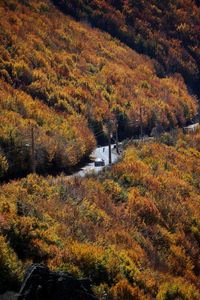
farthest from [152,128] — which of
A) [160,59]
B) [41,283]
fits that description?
[41,283]

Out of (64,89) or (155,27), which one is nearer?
(64,89)

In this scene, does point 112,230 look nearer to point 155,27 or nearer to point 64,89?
point 64,89

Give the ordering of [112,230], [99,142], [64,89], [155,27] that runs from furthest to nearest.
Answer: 1. [155,27]
2. [64,89]
3. [99,142]
4. [112,230]

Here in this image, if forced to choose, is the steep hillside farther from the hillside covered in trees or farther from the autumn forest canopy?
the hillside covered in trees

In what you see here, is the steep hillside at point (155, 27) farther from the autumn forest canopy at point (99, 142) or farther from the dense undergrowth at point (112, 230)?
the dense undergrowth at point (112, 230)

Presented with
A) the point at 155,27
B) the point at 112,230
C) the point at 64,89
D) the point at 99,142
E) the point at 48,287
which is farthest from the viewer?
the point at 155,27

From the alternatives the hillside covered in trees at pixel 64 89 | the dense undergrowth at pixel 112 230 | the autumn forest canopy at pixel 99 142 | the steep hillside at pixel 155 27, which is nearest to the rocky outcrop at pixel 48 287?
the autumn forest canopy at pixel 99 142

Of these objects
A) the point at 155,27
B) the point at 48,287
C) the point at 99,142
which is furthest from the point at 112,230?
the point at 155,27
